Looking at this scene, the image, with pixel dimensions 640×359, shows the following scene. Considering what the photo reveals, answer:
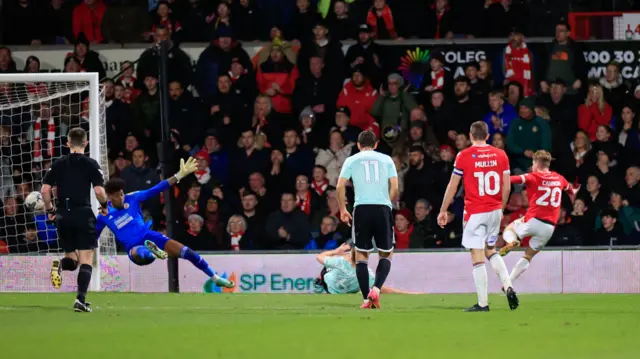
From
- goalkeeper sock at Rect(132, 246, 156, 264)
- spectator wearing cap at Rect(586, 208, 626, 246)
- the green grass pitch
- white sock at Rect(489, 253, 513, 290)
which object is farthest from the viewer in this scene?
spectator wearing cap at Rect(586, 208, 626, 246)

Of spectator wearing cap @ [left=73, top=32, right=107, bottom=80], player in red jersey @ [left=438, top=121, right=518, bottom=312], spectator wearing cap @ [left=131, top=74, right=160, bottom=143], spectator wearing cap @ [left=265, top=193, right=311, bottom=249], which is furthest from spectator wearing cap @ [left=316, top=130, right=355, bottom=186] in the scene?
player in red jersey @ [left=438, top=121, right=518, bottom=312]

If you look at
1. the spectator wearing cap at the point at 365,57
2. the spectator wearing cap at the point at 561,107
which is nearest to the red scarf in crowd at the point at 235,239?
the spectator wearing cap at the point at 365,57

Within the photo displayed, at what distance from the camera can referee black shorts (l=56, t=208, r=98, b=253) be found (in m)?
13.3

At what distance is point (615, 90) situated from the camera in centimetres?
2114

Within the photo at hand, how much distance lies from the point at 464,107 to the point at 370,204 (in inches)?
290

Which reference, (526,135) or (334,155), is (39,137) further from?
(526,135)

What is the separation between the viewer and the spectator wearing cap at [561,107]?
20812 millimetres

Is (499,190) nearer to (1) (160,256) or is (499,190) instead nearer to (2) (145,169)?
(1) (160,256)

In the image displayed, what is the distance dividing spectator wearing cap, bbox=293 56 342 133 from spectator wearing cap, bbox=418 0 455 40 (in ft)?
6.86

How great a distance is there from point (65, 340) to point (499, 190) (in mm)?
5188

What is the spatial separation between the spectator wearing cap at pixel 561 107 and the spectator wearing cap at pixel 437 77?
164cm

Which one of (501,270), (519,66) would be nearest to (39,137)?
(519,66)

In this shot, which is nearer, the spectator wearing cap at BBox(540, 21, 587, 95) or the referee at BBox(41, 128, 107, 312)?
the referee at BBox(41, 128, 107, 312)

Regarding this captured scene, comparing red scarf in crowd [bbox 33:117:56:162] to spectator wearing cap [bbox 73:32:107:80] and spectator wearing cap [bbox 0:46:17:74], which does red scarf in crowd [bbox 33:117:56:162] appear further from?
spectator wearing cap [bbox 0:46:17:74]
